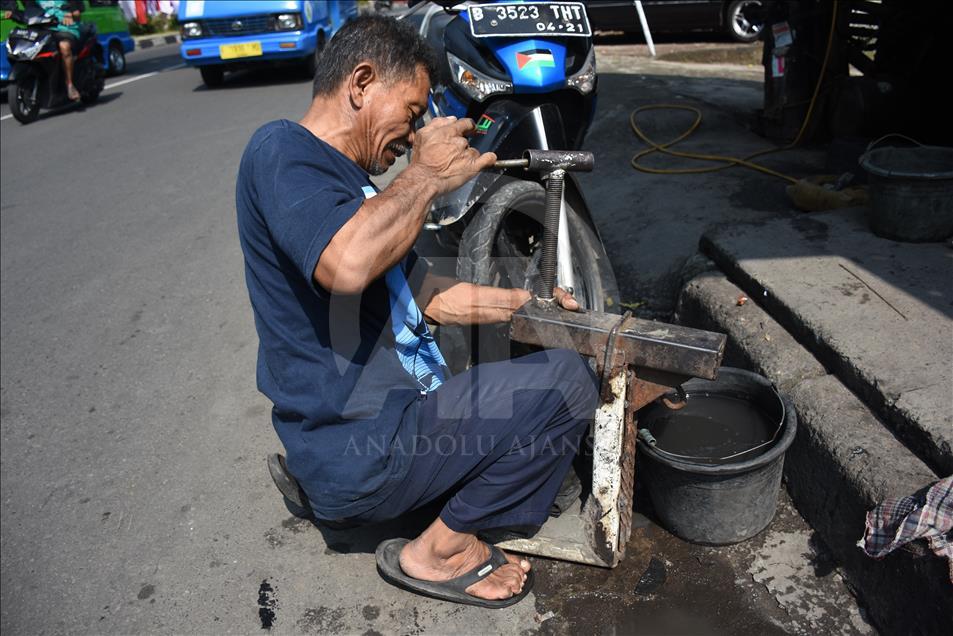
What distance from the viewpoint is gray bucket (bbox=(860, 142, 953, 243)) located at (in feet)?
9.79

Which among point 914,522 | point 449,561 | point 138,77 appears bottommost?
point 449,561

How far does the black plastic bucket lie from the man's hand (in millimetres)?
960

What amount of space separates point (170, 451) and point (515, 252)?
5.27 feet

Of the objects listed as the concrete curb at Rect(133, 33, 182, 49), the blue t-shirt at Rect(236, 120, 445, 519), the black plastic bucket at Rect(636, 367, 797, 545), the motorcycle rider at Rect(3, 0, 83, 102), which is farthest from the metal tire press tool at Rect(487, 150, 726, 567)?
the concrete curb at Rect(133, 33, 182, 49)

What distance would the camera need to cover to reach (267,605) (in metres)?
2.28

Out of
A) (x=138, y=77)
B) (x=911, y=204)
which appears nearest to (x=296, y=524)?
(x=911, y=204)

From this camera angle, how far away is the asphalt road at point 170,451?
2.25 m

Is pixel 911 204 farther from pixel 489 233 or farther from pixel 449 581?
pixel 449 581

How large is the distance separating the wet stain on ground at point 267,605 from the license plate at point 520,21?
2279mm

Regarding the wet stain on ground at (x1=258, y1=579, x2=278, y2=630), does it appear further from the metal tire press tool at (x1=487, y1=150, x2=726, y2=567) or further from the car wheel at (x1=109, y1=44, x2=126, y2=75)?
the car wheel at (x1=109, y1=44, x2=126, y2=75)

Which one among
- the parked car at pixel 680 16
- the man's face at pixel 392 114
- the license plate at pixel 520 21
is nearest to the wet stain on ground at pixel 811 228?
the license plate at pixel 520 21

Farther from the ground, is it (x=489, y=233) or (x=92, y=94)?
(x=489, y=233)

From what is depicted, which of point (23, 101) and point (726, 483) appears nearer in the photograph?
point (726, 483)

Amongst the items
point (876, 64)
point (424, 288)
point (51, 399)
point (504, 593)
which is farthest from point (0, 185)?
point (876, 64)
